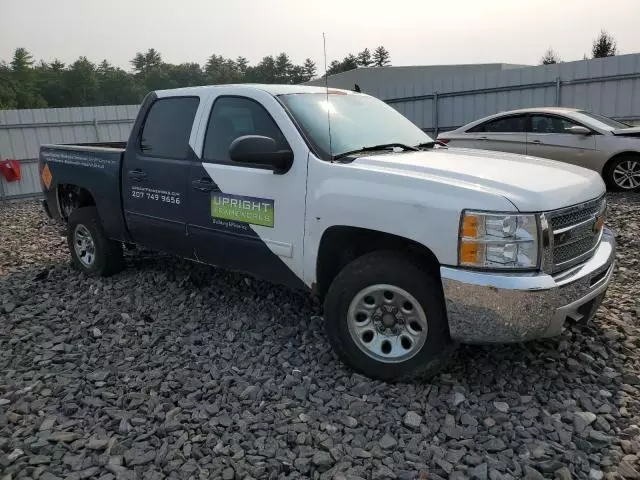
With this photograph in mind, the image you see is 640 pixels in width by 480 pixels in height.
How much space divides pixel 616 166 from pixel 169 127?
7343 mm

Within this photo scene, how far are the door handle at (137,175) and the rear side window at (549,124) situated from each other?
7254 mm

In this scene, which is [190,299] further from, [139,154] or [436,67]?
[436,67]

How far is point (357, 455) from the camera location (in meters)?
2.78

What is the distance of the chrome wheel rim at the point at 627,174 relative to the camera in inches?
344

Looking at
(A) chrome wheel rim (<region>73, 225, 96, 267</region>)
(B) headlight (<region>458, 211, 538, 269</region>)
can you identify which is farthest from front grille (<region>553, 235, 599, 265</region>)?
Result: (A) chrome wheel rim (<region>73, 225, 96, 267</region>)

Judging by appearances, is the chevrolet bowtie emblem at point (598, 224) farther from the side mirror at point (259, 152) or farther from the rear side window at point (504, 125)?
the rear side window at point (504, 125)

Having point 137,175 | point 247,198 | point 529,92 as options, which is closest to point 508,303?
point 247,198

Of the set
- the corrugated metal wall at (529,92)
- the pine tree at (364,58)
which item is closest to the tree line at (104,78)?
the pine tree at (364,58)

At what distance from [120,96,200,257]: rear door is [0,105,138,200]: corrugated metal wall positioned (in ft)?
34.2

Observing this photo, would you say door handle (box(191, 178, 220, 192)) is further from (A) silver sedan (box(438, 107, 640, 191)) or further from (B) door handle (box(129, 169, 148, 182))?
(A) silver sedan (box(438, 107, 640, 191))

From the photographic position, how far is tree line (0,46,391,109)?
250 ft

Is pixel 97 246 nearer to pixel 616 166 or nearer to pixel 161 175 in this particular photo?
pixel 161 175

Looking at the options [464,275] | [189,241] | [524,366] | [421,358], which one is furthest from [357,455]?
[189,241]

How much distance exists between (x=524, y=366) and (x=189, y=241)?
2.71 meters
